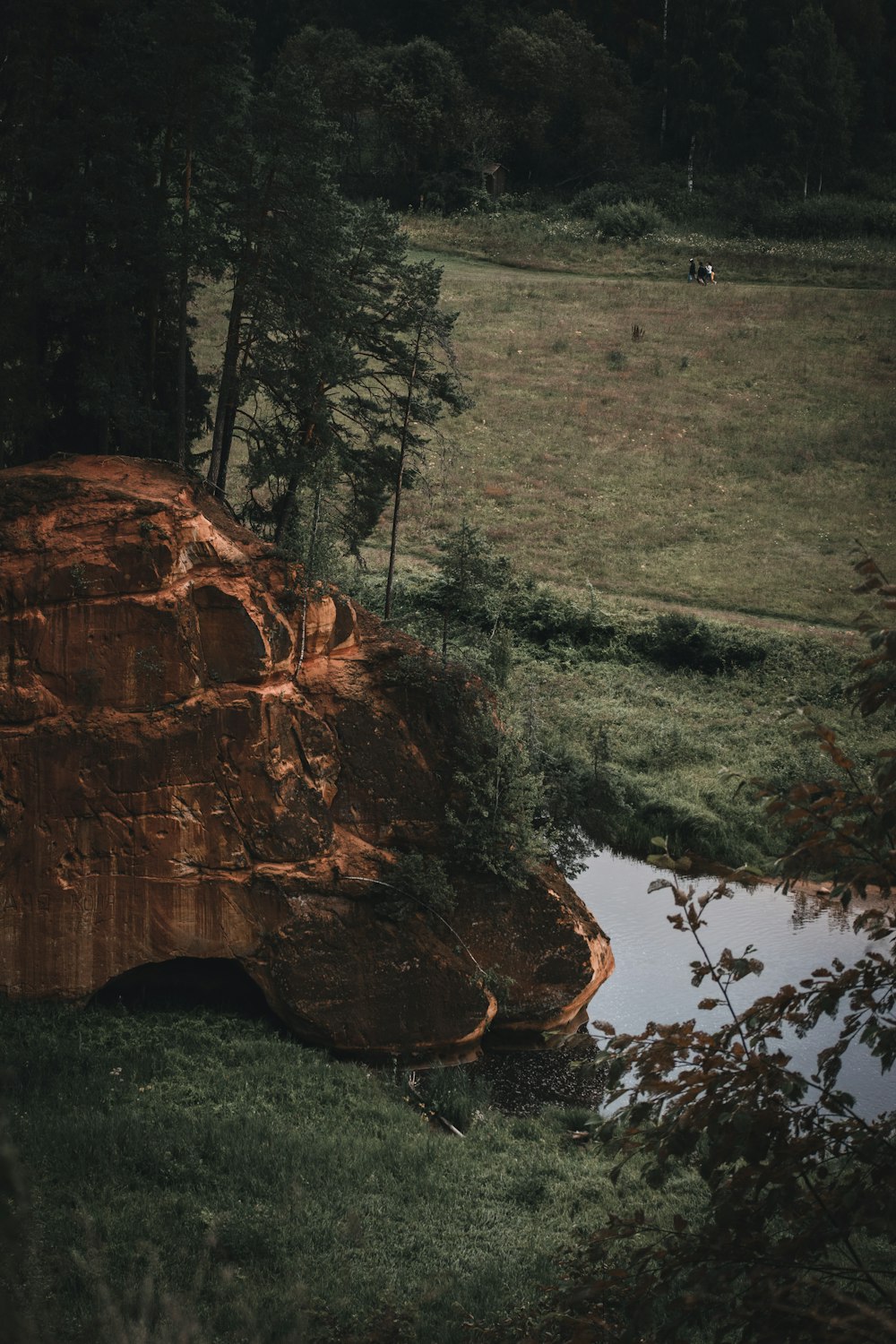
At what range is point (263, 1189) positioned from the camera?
1430 cm

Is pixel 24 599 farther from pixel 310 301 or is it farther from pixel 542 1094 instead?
pixel 542 1094

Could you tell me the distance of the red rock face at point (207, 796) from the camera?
18.1 m

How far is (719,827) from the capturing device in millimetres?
28375

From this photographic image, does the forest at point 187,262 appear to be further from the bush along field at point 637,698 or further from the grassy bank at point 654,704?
the grassy bank at point 654,704

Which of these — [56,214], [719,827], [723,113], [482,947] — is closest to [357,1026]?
[482,947]

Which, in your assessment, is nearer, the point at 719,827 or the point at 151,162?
the point at 151,162

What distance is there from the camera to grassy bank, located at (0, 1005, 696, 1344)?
38.3 ft

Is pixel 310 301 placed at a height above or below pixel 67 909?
above

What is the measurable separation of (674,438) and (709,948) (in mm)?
32930

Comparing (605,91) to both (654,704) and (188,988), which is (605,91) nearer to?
(654,704)

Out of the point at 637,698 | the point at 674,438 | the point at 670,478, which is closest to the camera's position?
the point at 637,698

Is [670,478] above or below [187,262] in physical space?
below

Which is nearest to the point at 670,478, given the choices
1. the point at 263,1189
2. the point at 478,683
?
the point at 478,683

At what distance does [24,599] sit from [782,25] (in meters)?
76.5
